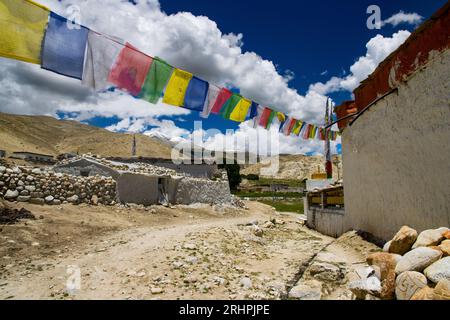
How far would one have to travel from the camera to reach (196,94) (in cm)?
875

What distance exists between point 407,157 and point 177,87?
5.52 m

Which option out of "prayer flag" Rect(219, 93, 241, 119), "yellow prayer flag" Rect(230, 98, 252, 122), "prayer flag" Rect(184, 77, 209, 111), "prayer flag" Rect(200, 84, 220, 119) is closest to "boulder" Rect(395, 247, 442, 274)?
"prayer flag" Rect(184, 77, 209, 111)

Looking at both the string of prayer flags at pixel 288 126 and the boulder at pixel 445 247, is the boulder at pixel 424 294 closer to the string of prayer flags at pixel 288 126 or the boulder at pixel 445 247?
the boulder at pixel 445 247

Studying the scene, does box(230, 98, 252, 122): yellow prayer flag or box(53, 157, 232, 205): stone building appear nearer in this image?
box(230, 98, 252, 122): yellow prayer flag

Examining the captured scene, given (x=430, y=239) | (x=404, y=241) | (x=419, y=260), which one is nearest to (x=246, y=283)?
(x=404, y=241)

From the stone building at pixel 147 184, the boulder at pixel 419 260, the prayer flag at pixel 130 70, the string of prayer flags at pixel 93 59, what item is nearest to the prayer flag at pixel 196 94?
the string of prayer flags at pixel 93 59

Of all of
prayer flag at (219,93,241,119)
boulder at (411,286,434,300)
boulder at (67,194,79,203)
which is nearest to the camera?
boulder at (411,286,434,300)

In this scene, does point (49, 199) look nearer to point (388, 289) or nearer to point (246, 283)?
point (246, 283)

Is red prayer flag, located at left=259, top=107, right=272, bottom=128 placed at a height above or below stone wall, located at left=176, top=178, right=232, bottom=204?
above

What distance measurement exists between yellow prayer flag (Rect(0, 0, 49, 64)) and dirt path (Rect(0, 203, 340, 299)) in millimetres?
3834

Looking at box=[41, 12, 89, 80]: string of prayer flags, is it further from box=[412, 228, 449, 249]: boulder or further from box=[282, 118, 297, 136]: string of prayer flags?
box=[282, 118, 297, 136]: string of prayer flags

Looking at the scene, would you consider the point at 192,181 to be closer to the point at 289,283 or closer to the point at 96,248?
the point at 96,248

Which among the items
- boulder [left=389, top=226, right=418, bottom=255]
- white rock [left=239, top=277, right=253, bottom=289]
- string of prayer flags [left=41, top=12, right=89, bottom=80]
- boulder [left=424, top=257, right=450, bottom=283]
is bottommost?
white rock [left=239, top=277, right=253, bottom=289]

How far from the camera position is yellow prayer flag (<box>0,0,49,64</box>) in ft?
16.6
